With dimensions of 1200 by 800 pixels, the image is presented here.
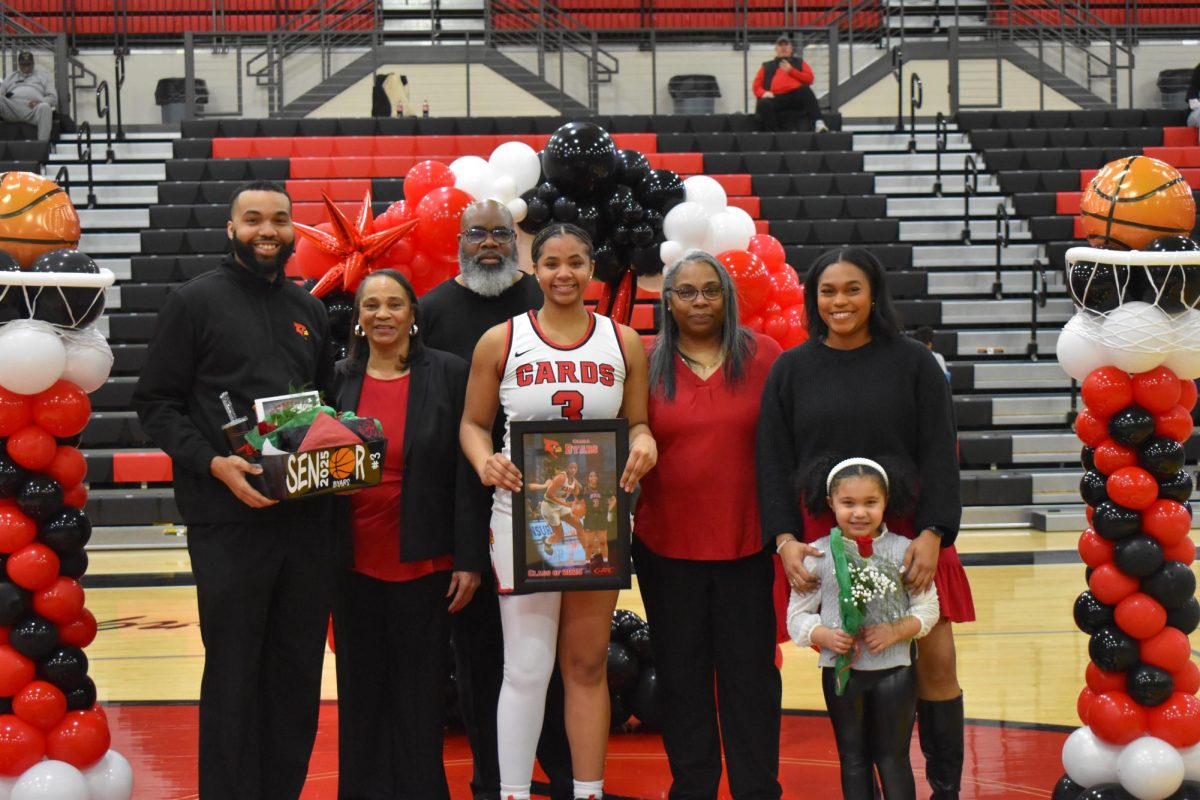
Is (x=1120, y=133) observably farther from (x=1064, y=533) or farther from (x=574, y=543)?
(x=574, y=543)

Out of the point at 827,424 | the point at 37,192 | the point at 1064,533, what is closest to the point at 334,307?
the point at 37,192

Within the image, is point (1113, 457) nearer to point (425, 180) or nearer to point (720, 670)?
point (720, 670)

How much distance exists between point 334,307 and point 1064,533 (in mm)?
6052

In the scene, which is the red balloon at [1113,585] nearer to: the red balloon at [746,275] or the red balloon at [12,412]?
the red balloon at [746,275]

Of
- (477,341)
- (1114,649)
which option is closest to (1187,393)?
(1114,649)

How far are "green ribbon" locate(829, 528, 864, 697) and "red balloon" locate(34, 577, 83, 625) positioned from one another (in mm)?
1946

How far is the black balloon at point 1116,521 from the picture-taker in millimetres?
3783

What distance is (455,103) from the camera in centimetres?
1503

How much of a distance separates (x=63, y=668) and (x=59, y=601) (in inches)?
6.9

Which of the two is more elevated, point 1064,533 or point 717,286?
point 717,286

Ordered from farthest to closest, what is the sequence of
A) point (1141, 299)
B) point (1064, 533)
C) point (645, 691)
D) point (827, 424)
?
1. point (1064, 533)
2. point (645, 691)
3. point (1141, 299)
4. point (827, 424)

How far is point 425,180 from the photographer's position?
5723 mm

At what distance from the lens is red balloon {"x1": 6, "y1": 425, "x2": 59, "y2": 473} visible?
3.68m

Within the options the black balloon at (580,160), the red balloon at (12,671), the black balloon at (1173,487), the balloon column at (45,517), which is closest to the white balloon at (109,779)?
the balloon column at (45,517)
